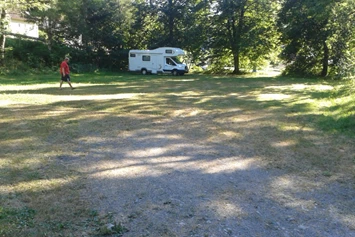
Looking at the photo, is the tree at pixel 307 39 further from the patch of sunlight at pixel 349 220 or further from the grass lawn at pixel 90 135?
the patch of sunlight at pixel 349 220

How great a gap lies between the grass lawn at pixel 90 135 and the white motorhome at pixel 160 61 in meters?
16.0

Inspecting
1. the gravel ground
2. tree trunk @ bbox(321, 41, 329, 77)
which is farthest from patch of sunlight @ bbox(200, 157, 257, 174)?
tree trunk @ bbox(321, 41, 329, 77)

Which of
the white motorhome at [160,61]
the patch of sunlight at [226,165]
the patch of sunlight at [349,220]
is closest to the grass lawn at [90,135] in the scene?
the patch of sunlight at [226,165]

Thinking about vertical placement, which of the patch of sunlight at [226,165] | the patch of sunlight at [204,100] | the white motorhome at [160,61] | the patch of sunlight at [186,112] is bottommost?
the patch of sunlight at [226,165]

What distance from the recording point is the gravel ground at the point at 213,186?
3781 millimetres

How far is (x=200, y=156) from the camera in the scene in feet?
20.6

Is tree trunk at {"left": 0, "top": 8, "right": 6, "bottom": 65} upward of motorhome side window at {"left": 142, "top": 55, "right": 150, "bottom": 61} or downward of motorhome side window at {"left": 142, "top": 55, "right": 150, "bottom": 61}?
upward

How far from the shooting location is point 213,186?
4.86 m

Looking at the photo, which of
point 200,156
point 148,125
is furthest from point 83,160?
point 148,125

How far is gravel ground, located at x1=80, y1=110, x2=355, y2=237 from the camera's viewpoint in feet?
12.4

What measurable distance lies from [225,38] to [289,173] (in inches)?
1146

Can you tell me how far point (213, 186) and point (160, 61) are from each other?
26.1m

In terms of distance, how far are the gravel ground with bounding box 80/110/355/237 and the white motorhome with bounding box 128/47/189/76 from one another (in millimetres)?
22470

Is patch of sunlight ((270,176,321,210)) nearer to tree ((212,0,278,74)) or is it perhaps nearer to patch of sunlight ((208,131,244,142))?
patch of sunlight ((208,131,244,142))
